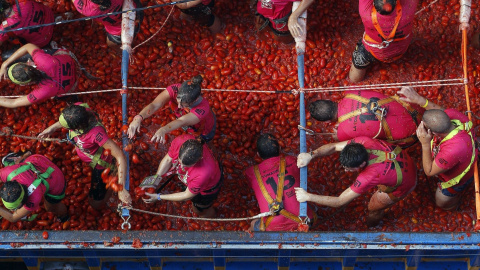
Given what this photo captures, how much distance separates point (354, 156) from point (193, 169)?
5.24ft

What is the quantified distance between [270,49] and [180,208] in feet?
7.99

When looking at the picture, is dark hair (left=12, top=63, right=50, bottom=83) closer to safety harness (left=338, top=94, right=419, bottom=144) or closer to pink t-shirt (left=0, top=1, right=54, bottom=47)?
pink t-shirt (left=0, top=1, right=54, bottom=47)

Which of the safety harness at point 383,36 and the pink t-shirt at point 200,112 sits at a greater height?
the safety harness at point 383,36

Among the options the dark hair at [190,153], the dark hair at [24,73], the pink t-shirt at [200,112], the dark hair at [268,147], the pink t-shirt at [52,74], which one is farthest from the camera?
the pink t-shirt at [52,74]

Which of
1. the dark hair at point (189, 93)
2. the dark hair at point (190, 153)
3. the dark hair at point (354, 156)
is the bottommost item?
the dark hair at point (354, 156)

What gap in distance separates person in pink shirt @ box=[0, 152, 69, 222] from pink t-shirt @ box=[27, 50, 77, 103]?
2.47 ft

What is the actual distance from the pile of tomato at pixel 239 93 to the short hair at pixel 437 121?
1365mm

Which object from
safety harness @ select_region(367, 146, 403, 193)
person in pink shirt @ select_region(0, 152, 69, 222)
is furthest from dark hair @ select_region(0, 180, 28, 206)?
safety harness @ select_region(367, 146, 403, 193)

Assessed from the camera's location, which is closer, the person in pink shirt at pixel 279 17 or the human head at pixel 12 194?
the human head at pixel 12 194

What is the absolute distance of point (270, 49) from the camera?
721 cm

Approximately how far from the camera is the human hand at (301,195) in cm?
551

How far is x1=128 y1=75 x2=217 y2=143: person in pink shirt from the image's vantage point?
5.49 m

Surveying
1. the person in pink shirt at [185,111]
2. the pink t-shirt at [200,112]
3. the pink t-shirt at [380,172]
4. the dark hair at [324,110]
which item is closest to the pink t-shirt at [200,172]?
the person in pink shirt at [185,111]

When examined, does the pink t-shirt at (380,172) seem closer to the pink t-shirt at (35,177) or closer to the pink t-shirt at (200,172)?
the pink t-shirt at (200,172)
